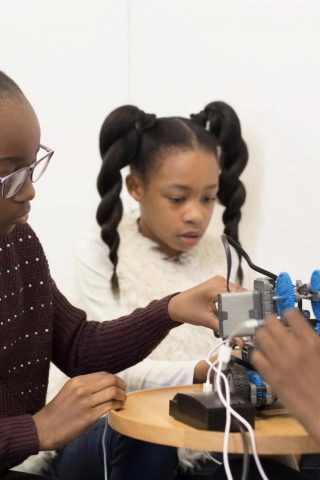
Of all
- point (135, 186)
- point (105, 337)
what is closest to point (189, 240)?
point (135, 186)

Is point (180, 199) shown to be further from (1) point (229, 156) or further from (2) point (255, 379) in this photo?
(2) point (255, 379)

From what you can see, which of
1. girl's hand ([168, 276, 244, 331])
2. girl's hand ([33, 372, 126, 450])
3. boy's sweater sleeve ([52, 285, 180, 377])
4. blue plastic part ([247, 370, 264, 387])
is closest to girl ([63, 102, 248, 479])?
boy's sweater sleeve ([52, 285, 180, 377])

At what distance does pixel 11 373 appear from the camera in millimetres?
1271

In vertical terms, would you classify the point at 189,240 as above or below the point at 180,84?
below

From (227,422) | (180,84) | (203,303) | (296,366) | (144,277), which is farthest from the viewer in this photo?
(180,84)

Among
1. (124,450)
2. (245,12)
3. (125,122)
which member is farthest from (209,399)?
(245,12)

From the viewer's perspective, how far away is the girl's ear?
1.88m

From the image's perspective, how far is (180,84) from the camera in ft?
6.91

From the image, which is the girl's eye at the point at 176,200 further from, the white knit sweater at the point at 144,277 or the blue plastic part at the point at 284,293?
the blue plastic part at the point at 284,293

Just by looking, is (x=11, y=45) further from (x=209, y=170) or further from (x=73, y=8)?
(x=209, y=170)

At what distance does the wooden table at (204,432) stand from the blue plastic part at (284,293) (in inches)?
5.5

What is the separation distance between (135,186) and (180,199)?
0.16 meters

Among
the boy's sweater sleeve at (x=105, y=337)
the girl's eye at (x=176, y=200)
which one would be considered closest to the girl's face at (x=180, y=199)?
the girl's eye at (x=176, y=200)

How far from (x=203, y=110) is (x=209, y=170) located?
0.76 ft
